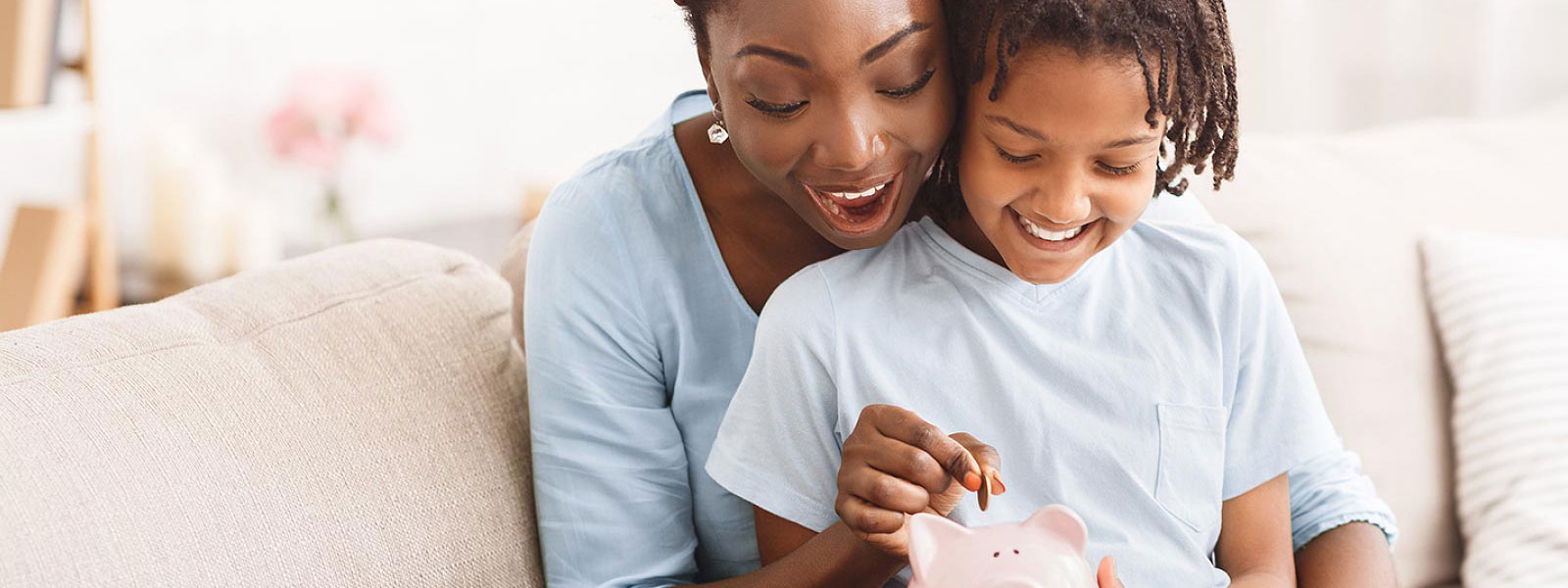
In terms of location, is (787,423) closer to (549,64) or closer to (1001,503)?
(1001,503)

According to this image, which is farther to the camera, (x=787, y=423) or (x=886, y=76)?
(x=787, y=423)

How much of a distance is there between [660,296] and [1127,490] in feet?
1.41

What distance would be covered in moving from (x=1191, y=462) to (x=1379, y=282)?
627mm

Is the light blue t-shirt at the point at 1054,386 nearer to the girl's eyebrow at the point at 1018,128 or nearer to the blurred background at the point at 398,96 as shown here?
the girl's eyebrow at the point at 1018,128

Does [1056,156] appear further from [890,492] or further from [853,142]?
[890,492]

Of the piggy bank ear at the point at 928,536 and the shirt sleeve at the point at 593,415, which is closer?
the piggy bank ear at the point at 928,536

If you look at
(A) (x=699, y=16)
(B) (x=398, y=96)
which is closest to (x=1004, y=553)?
(A) (x=699, y=16)

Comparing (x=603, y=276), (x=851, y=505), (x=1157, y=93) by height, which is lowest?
(x=851, y=505)

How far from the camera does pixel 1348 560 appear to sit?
1.21 meters

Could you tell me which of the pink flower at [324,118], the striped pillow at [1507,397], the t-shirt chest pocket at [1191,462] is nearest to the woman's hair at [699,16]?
the t-shirt chest pocket at [1191,462]

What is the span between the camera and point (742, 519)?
125 cm

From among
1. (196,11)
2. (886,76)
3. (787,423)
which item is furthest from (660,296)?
(196,11)

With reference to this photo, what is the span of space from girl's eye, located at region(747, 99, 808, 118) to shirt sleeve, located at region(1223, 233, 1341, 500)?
0.41m

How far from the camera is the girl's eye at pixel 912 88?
100 cm
